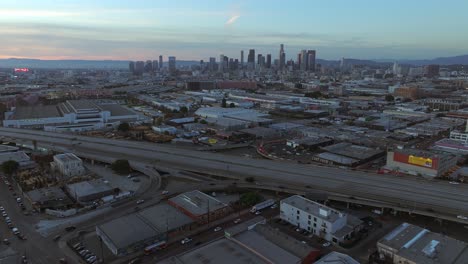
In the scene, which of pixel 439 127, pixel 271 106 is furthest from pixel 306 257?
pixel 271 106

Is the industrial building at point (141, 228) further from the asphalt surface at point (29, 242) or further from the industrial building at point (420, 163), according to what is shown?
the industrial building at point (420, 163)

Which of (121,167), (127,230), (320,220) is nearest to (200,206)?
(127,230)

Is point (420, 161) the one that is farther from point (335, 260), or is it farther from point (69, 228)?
point (69, 228)

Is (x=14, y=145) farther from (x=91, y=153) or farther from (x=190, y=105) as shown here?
(x=190, y=105)

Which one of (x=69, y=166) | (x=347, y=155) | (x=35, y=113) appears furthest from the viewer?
(x=35, y=113)

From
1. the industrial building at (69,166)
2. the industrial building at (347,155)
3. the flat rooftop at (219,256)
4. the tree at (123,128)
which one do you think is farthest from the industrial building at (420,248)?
the tree at (123,128)

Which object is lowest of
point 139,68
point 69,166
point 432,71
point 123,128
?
point 69,166

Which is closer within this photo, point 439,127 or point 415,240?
point 415,240

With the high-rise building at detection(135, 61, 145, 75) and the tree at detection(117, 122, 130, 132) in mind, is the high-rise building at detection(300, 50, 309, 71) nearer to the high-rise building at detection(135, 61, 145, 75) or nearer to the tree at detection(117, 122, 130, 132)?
the high-rise building at detection(135, 61, 145, 75)
